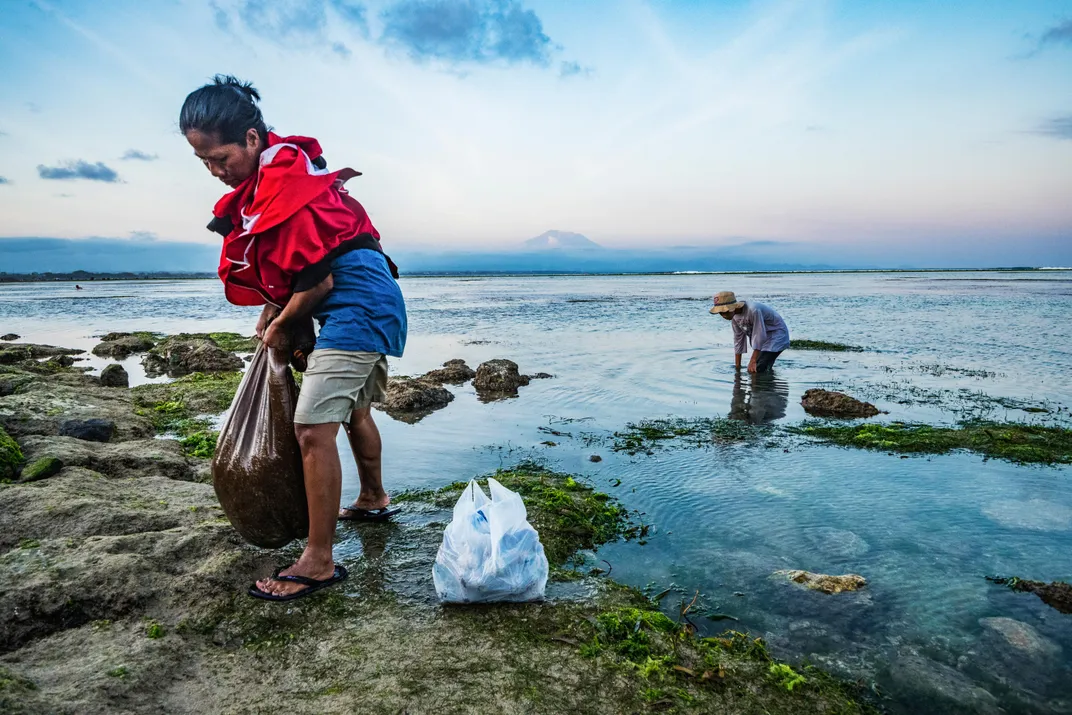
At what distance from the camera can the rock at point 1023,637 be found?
260 cm

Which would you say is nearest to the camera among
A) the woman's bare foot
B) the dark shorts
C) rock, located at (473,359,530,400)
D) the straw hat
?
the woman's bare foot

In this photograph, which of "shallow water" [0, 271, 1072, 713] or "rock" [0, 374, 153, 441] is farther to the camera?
"rock" [0, 374, 153, 441]

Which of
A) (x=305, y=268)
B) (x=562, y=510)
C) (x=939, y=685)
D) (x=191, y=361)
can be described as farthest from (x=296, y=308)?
(x=191, y=361)

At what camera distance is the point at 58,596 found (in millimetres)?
2537

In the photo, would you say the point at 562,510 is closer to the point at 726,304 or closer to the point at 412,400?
the point at 412,400

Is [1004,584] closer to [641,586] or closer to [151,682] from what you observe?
[641,586]

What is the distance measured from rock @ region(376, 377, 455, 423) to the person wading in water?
4.06 metres

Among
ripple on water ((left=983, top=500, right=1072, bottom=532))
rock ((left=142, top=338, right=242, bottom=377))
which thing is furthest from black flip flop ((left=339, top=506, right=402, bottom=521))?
rock ((left=142, top=338, right=242, bottom=377))

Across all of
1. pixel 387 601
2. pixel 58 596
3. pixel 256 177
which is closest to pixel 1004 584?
pixel 387 601

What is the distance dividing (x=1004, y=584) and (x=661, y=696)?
224 centimetres

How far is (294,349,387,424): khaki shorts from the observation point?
113 inches

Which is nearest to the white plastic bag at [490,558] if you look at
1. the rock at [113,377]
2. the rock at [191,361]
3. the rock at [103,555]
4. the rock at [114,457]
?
the rock at [103,555]

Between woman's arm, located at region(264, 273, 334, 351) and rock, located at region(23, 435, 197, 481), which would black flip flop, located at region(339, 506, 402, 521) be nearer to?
woman's arm, located at region(264, 273, 334, 351)

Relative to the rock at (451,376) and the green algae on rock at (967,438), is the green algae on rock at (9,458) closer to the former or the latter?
the rock at (451,376)
